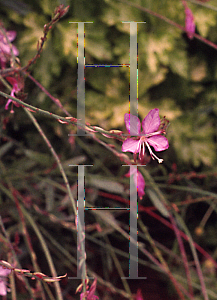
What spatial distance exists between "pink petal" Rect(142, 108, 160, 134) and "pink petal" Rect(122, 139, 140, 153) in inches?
0.7

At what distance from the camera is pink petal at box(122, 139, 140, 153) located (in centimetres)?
26

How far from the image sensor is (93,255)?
29.6 inches

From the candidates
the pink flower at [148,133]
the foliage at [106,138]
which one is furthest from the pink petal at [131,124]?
the foliage at [106,138]

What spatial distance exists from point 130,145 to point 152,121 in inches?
1.3

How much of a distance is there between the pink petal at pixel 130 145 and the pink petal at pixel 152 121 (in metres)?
0.02

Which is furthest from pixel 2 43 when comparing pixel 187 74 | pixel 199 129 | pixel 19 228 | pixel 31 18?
pixel 199 129

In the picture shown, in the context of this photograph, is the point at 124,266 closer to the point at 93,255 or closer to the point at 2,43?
the point at 93,255

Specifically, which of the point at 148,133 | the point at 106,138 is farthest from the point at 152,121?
the point at 106,138

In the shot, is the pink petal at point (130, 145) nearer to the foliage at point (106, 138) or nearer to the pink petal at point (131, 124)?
the pink petal at point (131, 124)

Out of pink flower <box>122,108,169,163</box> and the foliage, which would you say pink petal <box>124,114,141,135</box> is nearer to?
pink flower <box>122,108,169,163</box>

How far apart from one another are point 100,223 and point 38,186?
0.19m

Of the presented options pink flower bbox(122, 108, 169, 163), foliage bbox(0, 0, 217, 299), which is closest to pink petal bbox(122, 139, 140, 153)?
pink flower bbox(122, 108, 169, 163)

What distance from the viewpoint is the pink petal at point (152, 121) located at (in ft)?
0.88

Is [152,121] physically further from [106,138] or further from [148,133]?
[106,138]
